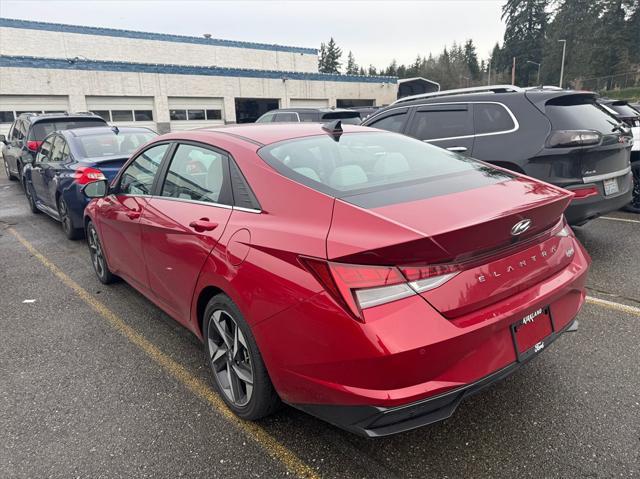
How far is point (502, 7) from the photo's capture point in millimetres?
84125

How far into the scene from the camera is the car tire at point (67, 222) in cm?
666

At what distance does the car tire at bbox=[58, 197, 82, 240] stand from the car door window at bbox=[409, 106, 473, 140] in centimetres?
489

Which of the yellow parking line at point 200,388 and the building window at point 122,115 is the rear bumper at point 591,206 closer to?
the yellow parking line at point 200,388

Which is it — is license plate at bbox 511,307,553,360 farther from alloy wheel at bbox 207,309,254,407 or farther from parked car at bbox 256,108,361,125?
parked car at bbox 256,108,361,125

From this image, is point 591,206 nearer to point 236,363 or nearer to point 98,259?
point 236,363

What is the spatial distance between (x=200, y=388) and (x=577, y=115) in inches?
181

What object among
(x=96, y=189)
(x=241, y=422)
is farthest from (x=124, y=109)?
(x=241, y=422)

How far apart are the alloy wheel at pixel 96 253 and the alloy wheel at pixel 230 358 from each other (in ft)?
8.34

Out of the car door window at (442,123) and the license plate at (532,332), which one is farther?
the car door window at (442,123)

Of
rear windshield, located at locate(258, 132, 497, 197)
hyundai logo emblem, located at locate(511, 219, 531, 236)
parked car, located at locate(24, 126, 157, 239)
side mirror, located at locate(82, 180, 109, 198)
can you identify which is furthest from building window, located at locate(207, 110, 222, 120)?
hyundai logo emblem, located at locate(511, 219, 531, 236)

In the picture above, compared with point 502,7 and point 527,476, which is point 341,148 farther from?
point 502,7

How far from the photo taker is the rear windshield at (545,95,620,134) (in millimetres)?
4863

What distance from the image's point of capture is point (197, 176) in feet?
10.3

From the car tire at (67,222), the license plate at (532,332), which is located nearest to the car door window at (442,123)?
the license plate at (532,332)
